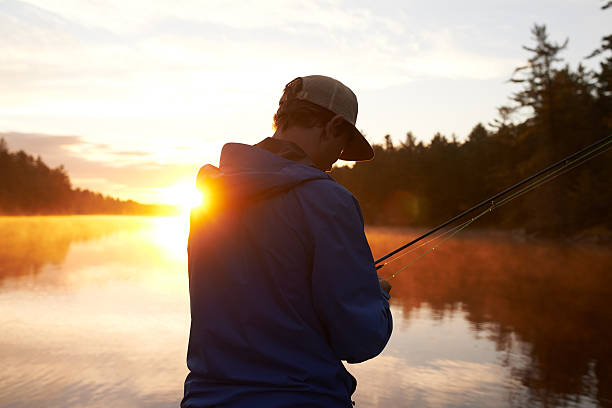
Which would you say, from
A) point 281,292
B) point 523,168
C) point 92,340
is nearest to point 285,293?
point 281,292

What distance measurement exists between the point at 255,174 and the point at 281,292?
12.3 inches

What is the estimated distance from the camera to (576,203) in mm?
38938

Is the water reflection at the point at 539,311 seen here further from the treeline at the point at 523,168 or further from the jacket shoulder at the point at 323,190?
the treeline at the point at 523,168

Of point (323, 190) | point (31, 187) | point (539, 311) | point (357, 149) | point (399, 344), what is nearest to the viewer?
point (323, 190)

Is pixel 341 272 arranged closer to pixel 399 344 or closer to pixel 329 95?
pixel 329 95

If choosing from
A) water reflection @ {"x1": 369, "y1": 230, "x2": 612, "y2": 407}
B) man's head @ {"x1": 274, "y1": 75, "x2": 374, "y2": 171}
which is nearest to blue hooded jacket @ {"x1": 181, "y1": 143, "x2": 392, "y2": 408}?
man's head @ {"x1": 274, "y1": 75, "x2": 374, "y2": 171}

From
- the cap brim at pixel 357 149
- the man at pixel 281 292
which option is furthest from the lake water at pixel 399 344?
the man at pixel 281 292

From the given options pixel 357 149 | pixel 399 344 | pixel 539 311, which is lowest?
pixel 539 311

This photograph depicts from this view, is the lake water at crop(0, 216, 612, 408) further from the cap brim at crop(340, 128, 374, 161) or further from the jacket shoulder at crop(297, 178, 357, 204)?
the jacket shoulder at crop(297, 178, 357, 204)

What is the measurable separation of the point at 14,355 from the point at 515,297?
383 inches

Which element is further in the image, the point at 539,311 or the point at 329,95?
the point at 539,311

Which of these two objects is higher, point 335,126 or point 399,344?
point 335,126

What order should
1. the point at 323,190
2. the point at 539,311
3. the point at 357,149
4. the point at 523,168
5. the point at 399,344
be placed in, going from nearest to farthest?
1. the point at 323,190
2. the point at 357,149
3. the point at 399,344
4. the point at 539,311
5. the point at 523,168

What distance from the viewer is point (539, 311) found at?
10.4 metres
